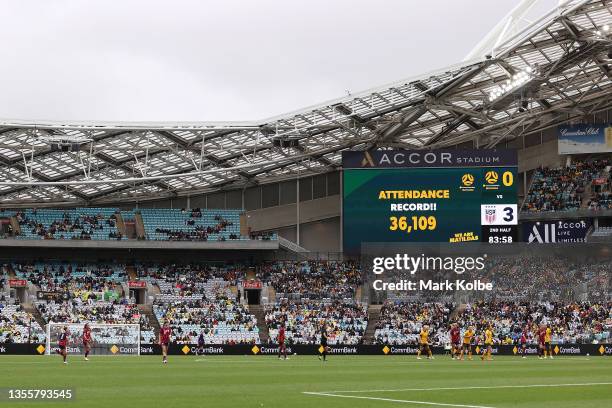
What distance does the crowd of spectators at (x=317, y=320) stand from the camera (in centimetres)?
6362

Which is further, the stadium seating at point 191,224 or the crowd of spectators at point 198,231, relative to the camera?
the stadium seating at point 191,224

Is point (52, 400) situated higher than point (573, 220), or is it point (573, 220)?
point (573, 220)

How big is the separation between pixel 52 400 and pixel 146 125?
1748 inches

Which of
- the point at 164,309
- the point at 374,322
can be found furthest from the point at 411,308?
the point at 164,309

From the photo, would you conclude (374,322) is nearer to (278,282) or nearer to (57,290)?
(278,282)

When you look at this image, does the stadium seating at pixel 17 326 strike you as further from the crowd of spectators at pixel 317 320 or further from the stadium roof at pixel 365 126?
the crowd of spectators at pixel 317 320

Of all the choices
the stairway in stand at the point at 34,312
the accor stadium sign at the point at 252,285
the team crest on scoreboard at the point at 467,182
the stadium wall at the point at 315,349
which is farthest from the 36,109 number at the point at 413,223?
the stairway in stand at the point at 34,312

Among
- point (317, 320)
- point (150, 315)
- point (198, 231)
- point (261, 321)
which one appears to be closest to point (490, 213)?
point (317, 320)

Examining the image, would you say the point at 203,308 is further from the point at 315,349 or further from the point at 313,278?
the point at 315,349

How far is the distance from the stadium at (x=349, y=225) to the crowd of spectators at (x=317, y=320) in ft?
0.65

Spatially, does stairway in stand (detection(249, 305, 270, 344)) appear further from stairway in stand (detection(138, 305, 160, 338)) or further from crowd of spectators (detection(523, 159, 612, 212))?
crowd of spectators (detection(523, 159, 612, 212))

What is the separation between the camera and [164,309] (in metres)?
68.5

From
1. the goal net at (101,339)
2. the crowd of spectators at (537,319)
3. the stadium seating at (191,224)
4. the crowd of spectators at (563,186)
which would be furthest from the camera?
the stadium seating at (191,224)

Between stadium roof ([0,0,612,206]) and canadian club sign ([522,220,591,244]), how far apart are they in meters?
6.80
